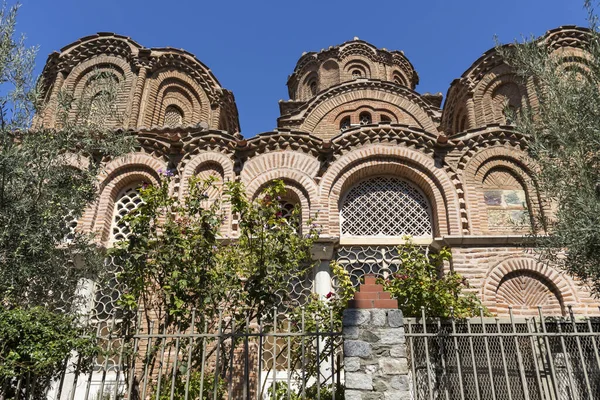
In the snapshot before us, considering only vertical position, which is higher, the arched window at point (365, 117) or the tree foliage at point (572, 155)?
the arched window at point (365, 117)

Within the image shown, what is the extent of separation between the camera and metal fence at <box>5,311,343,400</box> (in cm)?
416

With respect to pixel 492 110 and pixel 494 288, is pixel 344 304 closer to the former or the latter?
pixel 494 288

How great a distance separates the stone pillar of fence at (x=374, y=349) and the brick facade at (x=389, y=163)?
3.46 meters

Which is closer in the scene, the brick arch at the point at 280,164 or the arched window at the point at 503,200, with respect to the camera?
the arched window at the point at 503,200

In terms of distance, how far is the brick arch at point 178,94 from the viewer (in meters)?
11.8

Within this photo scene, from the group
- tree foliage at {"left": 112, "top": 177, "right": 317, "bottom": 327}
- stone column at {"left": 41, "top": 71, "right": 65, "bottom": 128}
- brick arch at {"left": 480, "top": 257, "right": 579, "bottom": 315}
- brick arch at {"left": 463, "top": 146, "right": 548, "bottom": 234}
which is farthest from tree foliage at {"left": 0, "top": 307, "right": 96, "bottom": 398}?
stone column at {"left": 41, "top": 71, "right": 65, "bottom": 128}

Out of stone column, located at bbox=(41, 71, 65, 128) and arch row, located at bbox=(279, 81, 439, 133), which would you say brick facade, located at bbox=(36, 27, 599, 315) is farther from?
arch row, located at bbox=(279, 81, 439, 133)

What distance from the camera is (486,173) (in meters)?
8.67

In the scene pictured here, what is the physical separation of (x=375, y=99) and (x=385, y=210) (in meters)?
7.04

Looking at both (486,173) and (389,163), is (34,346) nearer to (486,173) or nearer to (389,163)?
(389,163)

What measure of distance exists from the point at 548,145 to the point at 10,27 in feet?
23.8

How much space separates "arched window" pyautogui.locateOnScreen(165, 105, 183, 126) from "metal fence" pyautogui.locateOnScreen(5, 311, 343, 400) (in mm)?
7118

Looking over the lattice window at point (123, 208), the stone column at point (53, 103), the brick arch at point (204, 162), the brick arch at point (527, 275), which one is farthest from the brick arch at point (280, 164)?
the stone column at point (53, 103)

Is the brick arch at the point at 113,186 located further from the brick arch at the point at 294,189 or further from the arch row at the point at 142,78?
the arch row at the point at 142,78
